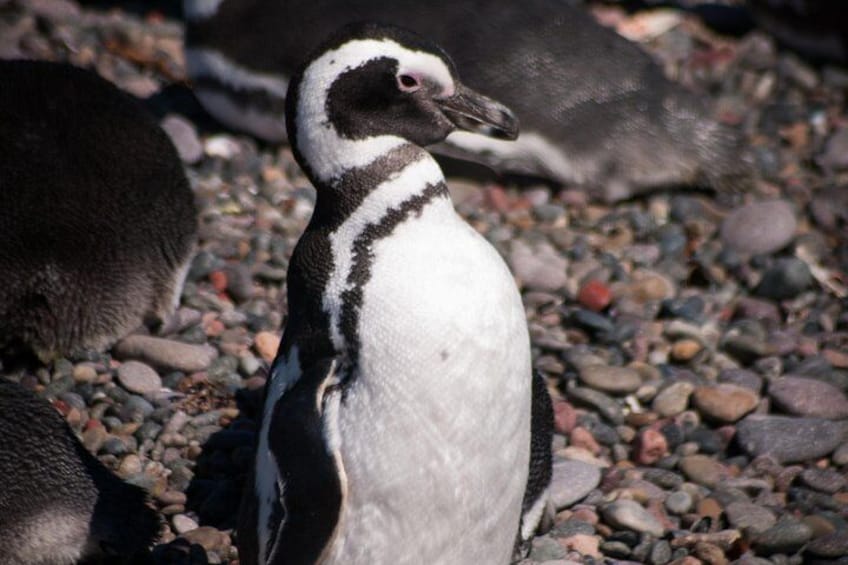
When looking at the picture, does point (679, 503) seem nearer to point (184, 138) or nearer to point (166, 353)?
point (166, 353)

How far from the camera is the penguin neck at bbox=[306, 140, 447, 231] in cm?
270

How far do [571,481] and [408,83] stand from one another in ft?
4.27

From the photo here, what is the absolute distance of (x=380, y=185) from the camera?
8.89 feet

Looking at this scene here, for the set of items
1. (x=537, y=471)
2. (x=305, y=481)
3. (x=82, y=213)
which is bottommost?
(x=537, y=471)

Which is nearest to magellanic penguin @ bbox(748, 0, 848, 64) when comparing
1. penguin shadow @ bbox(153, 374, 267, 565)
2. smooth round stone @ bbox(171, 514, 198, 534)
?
penguin shadow @ bbox(153, 374, 267, 565)

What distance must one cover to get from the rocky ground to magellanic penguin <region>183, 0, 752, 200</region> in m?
0.12

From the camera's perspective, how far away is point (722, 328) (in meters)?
4.46

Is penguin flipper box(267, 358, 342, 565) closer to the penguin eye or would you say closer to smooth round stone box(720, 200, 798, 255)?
the penguin eye

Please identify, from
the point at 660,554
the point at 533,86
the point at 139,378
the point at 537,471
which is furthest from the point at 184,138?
the point at 660,554

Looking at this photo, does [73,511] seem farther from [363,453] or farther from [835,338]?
[835,338]

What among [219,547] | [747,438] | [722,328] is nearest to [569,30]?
[722,328]

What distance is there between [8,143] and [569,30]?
254cm

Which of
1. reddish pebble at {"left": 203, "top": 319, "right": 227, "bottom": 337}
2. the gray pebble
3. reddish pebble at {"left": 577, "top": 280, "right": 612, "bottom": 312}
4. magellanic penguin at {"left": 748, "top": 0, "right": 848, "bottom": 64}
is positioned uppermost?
magellanic penguin at {"left": 748, "top": 0, "right": 848, "bottom": 64}

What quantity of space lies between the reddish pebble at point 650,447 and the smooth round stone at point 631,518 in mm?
313
